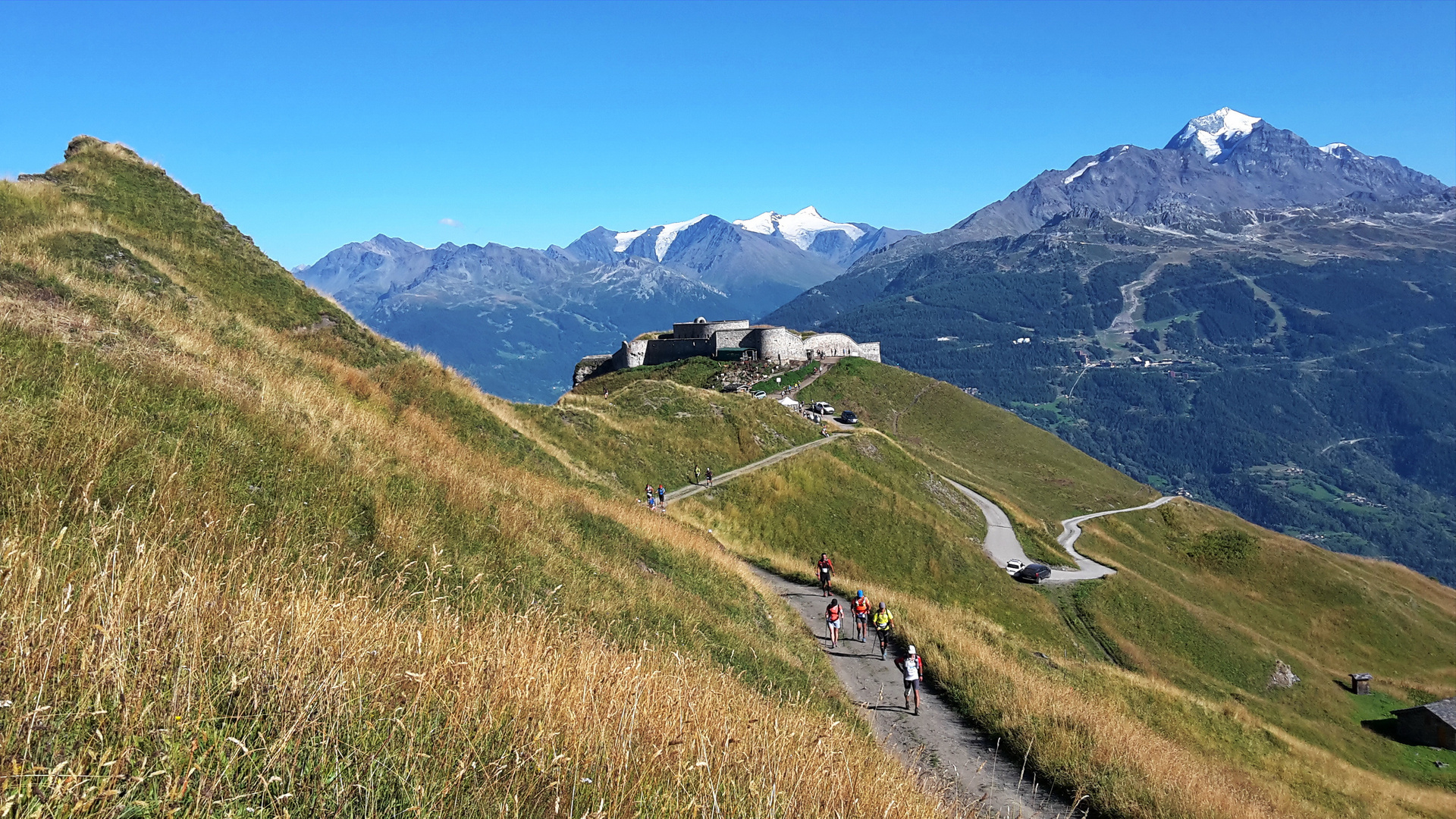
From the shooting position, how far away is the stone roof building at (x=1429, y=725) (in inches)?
1618

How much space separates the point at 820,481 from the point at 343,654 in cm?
4359

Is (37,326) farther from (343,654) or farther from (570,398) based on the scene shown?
(570,398)

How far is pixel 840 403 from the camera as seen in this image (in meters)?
86.1

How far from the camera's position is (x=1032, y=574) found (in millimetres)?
47906

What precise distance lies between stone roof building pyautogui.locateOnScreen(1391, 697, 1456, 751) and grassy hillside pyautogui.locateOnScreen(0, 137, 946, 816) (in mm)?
47423

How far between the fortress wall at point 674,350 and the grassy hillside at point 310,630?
255 feet

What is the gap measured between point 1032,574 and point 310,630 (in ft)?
163

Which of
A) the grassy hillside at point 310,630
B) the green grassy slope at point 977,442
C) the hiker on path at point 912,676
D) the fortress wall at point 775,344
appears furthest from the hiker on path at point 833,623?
the fortress wall at point 775,344

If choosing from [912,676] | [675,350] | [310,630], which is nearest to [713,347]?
[675,350]

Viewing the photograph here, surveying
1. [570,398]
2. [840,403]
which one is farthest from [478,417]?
[840,403]

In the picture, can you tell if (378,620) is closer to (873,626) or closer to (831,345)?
(873,626)

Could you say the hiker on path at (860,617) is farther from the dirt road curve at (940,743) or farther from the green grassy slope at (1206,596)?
the green grassy slope at (1206,596)

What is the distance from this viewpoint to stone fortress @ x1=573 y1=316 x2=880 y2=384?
93.4 m

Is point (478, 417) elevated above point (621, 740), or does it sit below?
above
